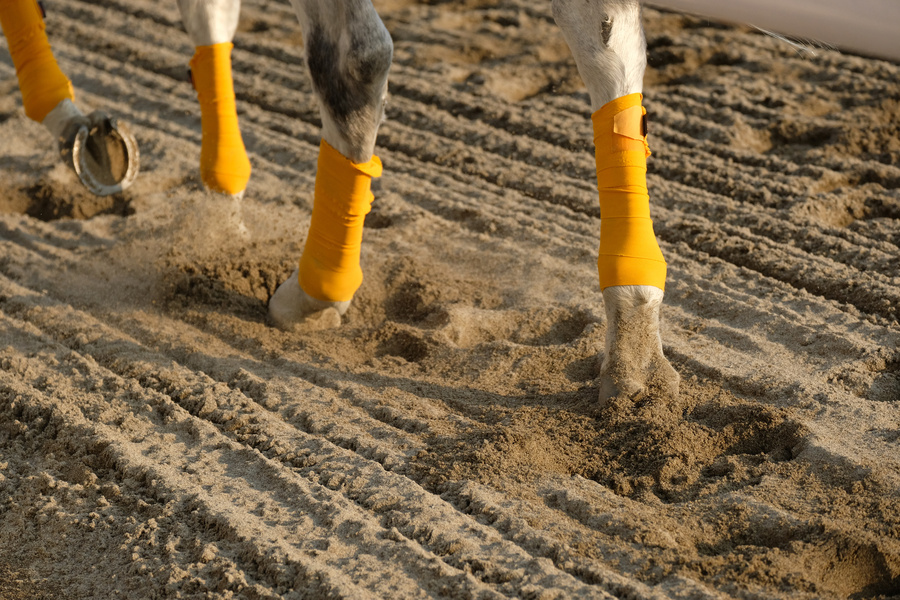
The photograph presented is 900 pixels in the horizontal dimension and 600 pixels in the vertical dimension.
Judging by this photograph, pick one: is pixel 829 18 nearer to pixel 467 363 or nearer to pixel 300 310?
pixel 467 363

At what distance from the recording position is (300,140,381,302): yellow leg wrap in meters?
2.85

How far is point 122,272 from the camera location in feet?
11.4

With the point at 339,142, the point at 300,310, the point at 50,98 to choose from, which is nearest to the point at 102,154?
the point at 50,98

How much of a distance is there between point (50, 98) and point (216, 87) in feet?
2.78

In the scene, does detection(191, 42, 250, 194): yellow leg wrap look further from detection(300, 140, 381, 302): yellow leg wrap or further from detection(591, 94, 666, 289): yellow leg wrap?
detection(591, 94, 666, 289): yellow leg wrap

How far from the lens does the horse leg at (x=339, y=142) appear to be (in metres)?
2.64

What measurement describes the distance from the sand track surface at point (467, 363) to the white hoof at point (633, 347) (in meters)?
0.07

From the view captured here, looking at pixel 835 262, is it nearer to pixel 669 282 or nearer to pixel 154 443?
pixel 669 282

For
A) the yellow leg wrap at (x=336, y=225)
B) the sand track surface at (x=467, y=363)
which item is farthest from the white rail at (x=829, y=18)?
the yellow leg wrap at (x=336, y=225)

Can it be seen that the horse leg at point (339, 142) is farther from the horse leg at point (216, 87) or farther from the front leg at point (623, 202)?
the horse leg at point (216, 87)

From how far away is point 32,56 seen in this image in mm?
3760

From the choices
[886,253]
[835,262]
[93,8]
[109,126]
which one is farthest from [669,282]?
[93,8]

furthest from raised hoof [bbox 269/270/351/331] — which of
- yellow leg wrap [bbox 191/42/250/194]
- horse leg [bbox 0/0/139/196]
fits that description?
horse leg [bbox 0/0/139/196]

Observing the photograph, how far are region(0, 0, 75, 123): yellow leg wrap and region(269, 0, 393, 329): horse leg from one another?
163 centimetres
